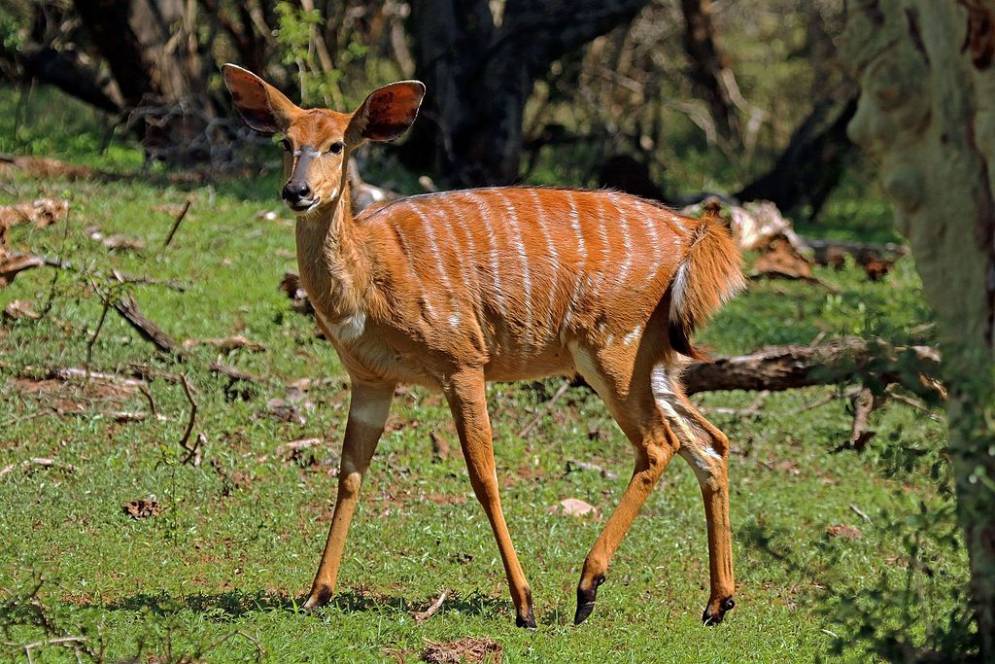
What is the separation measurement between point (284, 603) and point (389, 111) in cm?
174

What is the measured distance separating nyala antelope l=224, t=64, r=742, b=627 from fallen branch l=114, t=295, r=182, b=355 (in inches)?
80.7

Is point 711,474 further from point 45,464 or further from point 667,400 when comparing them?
point 45,464

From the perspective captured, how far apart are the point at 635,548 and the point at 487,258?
1426mm

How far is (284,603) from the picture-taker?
5137 mm

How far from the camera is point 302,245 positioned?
16.8 feet

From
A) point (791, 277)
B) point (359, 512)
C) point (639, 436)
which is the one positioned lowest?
point (791, 277)

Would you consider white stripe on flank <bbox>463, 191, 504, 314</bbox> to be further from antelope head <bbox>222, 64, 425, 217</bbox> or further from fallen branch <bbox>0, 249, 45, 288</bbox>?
fallen branch <bbox>0, 249, 45, 288</bbox>

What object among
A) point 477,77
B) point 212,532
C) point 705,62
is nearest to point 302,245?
point 212,532

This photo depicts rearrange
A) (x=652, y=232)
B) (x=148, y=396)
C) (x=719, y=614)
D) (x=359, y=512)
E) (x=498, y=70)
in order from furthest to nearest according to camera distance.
→ (x=498, y=70) → (x=148, y=396) → (x=359, y=512) → (x=652, y=232) → (x=719, y=614)

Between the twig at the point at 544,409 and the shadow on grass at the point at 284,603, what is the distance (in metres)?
1.90

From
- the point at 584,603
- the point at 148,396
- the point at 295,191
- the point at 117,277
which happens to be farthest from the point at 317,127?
the point at 117,277

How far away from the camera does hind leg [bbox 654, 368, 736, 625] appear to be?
17.5 ft

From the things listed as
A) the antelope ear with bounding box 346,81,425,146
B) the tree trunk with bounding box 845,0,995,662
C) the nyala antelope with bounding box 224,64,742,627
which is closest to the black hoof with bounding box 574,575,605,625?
the nyala antelope with bounding box 224,64,742,627

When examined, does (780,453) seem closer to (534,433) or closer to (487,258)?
(534,433)
